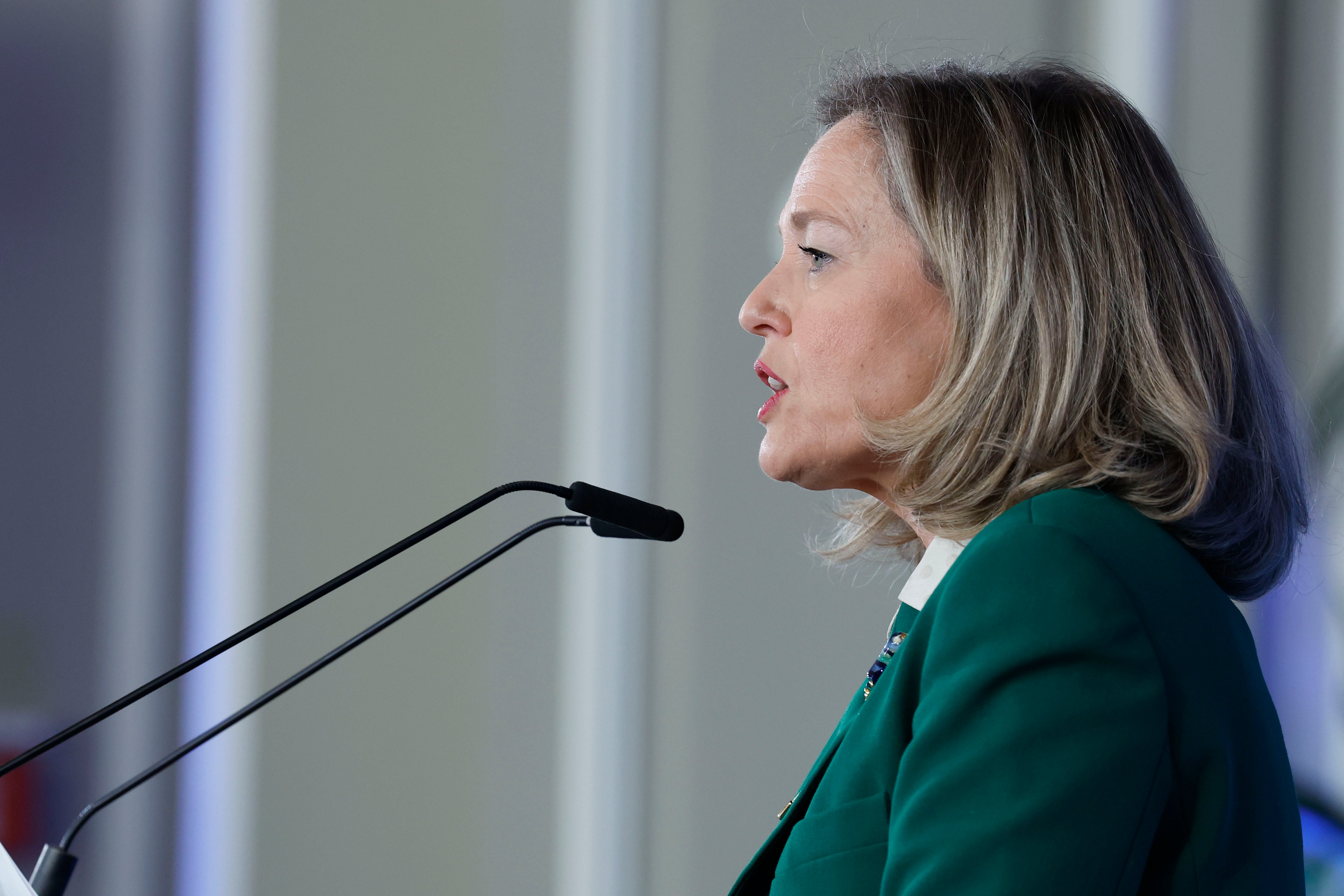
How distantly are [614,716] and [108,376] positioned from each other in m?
1.05

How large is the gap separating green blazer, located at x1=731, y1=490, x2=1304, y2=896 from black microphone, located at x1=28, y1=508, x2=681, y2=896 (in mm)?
263

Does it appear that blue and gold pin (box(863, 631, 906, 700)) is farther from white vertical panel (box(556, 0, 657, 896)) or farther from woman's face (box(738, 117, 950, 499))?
white vertical panel (box(556, 0, 657, 896))

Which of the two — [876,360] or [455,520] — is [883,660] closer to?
[876,360]

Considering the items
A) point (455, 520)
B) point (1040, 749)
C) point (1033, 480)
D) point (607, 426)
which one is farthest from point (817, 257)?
point (607, 426)

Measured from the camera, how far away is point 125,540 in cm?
185

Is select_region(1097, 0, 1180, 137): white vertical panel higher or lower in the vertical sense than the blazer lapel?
higher

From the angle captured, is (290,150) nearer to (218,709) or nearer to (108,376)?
(108,376)

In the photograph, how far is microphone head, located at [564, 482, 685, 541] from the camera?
86cm

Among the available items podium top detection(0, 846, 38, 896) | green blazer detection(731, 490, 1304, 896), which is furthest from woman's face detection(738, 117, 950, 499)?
podium top detection(0, 846, 38, 896)

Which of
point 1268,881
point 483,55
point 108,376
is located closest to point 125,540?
point 108,376

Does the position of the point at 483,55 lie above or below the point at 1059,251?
above

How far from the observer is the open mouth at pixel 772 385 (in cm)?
100

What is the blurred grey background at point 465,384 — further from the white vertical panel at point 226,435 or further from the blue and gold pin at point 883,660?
the blue and gold pin at point 883,660

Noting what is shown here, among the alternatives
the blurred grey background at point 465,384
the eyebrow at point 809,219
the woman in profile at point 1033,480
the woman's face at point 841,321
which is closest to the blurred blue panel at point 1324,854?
the blurred grey background at point 465,384
